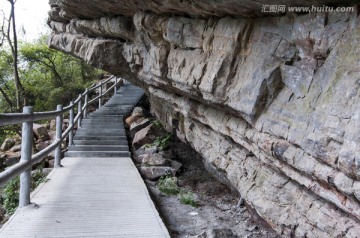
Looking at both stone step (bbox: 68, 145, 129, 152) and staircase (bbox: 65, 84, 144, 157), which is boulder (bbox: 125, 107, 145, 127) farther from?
stone step (bbox: 68, 145, 129, 152)

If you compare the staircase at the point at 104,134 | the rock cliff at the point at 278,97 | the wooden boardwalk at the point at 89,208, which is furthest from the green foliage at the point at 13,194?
the rock cliff at the point at 278,97

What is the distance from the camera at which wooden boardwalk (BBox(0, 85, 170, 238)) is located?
3.58m

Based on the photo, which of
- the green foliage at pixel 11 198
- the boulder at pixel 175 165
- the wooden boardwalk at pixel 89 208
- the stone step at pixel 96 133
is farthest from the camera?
the stone step at pixel 96 133

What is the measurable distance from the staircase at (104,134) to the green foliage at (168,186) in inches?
104

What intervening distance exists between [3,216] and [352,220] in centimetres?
520

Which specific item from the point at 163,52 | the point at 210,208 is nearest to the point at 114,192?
the point at 210,208

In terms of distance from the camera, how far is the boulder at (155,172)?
6.91 meters

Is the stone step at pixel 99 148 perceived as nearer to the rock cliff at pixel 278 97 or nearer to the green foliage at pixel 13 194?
the green foliage at pixel 13 194

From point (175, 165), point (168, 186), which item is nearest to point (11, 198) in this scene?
point (168, 186)

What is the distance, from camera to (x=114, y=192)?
16.9 ft

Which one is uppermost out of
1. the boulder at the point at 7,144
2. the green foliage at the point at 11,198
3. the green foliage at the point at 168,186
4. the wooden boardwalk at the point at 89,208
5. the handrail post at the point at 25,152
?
the handrail post at the point at 25,152

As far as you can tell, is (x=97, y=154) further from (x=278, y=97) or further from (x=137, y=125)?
(x=278, y=97)

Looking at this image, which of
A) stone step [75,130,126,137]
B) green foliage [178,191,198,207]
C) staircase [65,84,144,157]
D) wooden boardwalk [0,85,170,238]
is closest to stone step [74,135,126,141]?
staircase [65,84,144,157]

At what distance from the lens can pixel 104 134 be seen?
10.6 m
